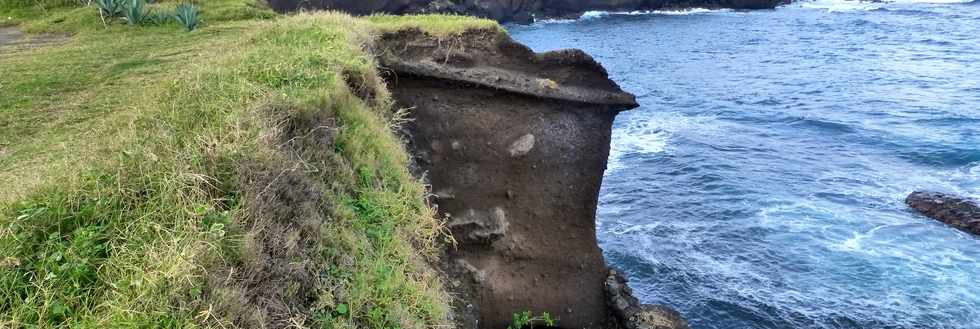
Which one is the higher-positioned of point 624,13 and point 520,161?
point 624,13

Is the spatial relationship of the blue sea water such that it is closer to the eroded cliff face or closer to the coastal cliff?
the eroded cliff face

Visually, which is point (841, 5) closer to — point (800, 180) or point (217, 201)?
point (800, 180)

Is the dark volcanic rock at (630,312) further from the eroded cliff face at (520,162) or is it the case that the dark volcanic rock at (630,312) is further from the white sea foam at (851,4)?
the white sea foam at (851,4)

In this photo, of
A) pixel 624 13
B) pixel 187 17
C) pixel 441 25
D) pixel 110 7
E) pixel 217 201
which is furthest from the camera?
pixel 624 13

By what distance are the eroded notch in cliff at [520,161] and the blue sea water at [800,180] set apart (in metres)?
4.86

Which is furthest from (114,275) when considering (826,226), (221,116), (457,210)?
(826,226)

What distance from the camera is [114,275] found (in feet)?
13.1

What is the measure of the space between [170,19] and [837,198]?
17.4 metres

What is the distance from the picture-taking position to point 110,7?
1462 centimetres

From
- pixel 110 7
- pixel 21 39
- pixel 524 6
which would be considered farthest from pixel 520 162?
pixel 524 6

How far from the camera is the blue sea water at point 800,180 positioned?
14.5m

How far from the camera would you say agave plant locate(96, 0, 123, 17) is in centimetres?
1456

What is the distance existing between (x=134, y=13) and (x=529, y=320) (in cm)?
1053

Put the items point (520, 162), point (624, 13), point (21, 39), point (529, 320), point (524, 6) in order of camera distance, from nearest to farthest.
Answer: point (529, 320) < point (520, 162) < point (21, 39) < point (524, 6) < point (624, 13)
